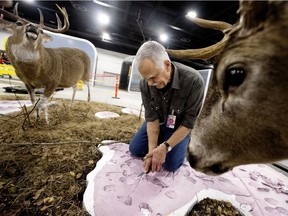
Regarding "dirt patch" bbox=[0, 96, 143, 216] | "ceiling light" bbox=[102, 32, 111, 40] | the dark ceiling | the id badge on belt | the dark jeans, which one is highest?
the dark ceiling

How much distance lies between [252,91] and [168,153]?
146 cm

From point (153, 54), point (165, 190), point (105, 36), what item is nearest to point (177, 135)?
point (165, 190)

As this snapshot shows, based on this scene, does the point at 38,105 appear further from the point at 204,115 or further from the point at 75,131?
the point at 204,115

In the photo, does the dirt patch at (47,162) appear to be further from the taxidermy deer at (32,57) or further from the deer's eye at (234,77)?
the deer's eye at (234,77)

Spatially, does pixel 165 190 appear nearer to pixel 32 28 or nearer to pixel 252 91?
pixel 252 91

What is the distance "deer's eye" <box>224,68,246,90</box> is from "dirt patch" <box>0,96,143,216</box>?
4.13 feet

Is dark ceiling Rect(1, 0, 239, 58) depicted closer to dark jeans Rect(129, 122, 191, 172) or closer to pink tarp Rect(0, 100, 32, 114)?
pink tarp Rect(0, 100, 32, 114)

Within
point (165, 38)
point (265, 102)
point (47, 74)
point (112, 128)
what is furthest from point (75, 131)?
point (165, 38)

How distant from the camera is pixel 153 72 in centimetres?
158

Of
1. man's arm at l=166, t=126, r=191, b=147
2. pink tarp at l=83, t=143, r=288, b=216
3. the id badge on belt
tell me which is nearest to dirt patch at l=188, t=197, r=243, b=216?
pink tarp at l=83, t=143, r=288, b=216

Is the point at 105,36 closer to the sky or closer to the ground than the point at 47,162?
closer to the sky

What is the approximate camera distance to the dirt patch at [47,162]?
4.17 feet

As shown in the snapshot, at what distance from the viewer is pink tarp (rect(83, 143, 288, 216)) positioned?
1336 mm

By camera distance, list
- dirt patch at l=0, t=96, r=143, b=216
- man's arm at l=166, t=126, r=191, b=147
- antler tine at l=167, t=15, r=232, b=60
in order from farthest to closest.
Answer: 1. man's arm at l=166, t=126, r=191, b=147
2. dirt patch at l=0, t=96, r=143, b=216
3. antler tine at l=167, t=15, r=232, b=60
